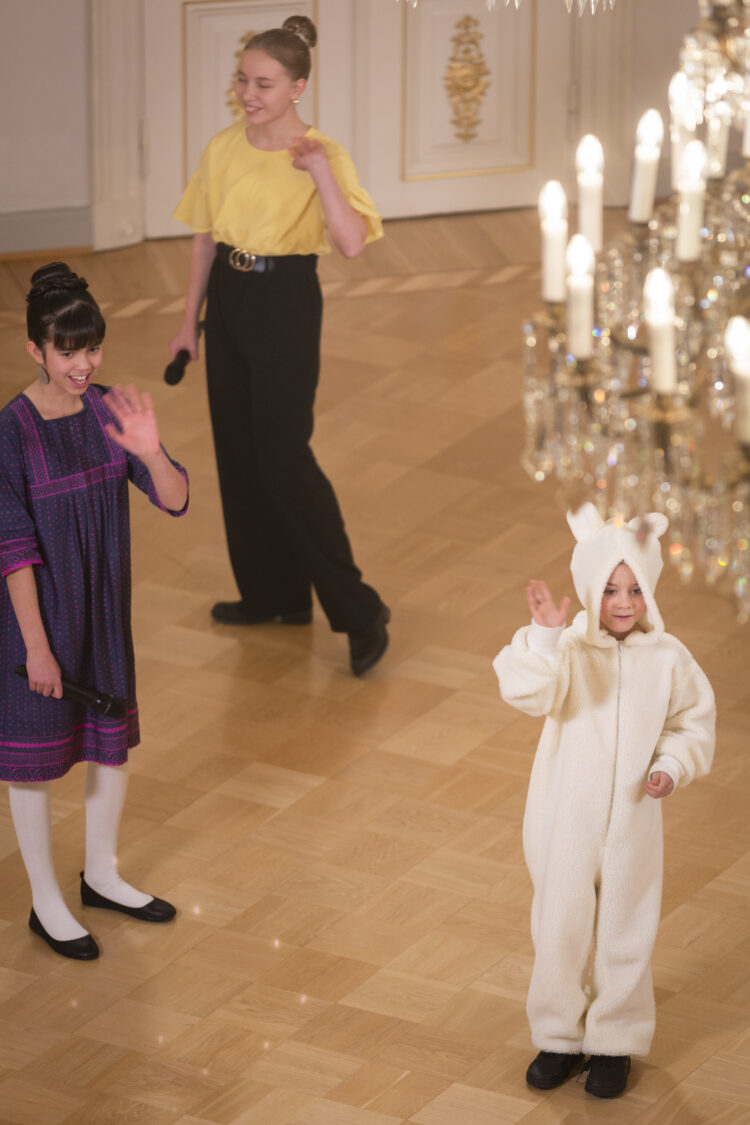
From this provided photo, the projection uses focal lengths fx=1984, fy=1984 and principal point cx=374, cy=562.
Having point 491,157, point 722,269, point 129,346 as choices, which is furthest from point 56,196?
point 722,269

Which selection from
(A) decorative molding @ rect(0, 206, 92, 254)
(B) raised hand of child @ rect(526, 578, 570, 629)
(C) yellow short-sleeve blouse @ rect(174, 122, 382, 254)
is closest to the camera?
(B) raised hand of child @ rect(526, 578, 570, 629)

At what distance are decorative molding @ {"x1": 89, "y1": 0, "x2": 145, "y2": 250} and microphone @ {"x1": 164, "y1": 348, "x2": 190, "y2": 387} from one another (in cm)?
324

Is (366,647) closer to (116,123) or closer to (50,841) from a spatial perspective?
(50,841)

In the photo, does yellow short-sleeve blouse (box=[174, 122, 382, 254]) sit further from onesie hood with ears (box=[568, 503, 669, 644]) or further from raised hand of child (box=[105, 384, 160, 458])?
onesie hood with ears (box=[568, 503, 669, 644])

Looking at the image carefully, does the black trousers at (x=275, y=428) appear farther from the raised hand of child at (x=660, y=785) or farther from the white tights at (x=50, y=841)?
the raised hand of child at (x=660, y=785)

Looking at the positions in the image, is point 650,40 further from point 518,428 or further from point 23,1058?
point 23,1058

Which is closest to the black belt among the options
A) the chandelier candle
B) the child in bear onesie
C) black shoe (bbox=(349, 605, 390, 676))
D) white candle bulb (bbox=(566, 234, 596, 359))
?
black shoe (bbox=(349, 605, 390, 676))

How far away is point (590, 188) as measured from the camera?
271 cm

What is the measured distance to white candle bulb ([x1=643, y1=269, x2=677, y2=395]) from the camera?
2291 mm

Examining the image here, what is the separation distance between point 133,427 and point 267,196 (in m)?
1.36

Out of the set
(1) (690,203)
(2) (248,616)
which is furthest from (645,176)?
(2) (248,616)

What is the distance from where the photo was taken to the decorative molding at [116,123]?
316 inches

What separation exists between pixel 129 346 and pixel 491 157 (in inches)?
86.2

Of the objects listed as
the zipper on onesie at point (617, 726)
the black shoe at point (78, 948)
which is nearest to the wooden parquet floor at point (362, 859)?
the black shoe at point (78, 948)
